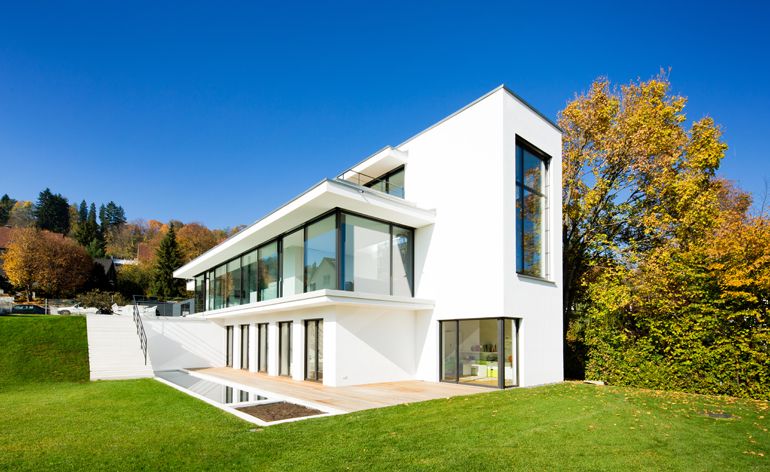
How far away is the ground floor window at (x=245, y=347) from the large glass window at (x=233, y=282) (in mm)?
1258

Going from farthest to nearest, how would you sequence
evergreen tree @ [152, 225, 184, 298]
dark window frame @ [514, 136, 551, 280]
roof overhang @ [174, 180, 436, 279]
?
1. evergreen tree @ [152, 225, 184, 298]
2. dark window frame @ [514, 136, 551, 280]
3. roof overhang @ [174, 180, 436, 279]

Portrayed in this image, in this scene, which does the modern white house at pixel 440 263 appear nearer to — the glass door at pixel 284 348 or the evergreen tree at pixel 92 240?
the glass door at pixel 284 348

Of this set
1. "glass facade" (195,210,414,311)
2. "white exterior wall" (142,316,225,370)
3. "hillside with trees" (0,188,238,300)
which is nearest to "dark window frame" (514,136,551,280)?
"glass facade" (195,210,414,311)

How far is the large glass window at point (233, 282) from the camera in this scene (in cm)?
2126

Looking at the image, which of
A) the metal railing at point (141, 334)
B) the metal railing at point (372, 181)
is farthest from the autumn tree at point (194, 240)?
the metal railing at point (372, 181)

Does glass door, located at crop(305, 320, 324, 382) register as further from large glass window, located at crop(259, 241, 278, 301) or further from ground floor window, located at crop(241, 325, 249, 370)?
ground floor window, located at crop(241, 325, 249, 370)

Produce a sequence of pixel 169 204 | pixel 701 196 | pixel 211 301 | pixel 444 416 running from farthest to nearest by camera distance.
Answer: pixel 169 204, pixel 211 301, pixel 701 196, pixel 444 416

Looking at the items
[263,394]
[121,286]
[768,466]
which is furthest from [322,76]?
[121,286]

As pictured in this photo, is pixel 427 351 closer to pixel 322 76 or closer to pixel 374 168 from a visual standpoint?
pixel 374 168

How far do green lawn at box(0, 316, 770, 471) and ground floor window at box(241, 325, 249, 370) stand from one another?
10.4 metres

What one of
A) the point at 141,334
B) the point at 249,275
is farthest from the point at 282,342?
the point at 141,334

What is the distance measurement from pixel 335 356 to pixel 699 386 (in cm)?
970

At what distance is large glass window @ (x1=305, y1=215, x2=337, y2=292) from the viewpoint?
45.4ft

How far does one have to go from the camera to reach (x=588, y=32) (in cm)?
1705
